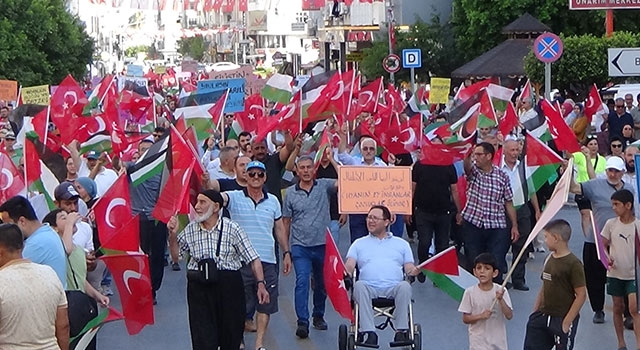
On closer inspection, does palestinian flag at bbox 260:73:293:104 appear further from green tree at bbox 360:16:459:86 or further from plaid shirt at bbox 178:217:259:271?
green tree at bbox 360:16:459:86

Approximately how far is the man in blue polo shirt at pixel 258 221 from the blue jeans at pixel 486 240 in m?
2.68

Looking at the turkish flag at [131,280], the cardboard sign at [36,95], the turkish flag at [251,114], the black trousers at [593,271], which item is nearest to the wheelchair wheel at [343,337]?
the turkish flag at [131,280]

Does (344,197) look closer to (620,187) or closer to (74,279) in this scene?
(620,187)

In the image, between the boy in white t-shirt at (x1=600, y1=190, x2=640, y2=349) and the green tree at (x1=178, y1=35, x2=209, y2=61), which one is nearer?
the boy in white t-shirt at (x1=600, y1=190, x2=640, y2=349)

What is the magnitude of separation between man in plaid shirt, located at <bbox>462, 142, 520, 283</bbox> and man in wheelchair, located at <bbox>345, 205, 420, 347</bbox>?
8.00 ft

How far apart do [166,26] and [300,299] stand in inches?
5667

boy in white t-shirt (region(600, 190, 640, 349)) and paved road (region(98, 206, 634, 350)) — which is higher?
boy in white t-shirt (region(600, 190, 640, 349))

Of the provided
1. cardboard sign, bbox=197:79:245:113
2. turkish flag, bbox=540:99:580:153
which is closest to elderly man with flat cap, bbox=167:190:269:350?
turkish flag, bbox=540:99:580:153

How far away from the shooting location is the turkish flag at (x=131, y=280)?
9.14 meters

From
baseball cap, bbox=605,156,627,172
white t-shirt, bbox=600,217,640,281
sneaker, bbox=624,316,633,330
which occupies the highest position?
baseball cap, bbox=605,156,627,172

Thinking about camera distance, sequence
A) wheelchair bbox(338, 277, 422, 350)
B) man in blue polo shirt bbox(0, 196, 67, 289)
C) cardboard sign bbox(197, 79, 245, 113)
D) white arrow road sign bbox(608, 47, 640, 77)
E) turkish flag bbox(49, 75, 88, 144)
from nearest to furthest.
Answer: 1. man in blue polo shirt bbox(0, 196, 67, 289)
2. wheelchair bbox(338, 277, 422, 350)
3. white arrow road sign bbox(608, 47, 640, 77)
4. turkish flag bbox(49, 75, 88, 144)
5. cardboard sign bbox(197, 79, 245, 113)

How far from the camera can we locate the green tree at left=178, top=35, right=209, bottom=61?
13250 centimetres

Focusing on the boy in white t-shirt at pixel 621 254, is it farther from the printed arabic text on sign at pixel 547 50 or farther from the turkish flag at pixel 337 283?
the printed arabic text on sign at pixel 547 50

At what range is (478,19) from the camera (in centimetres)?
4569
